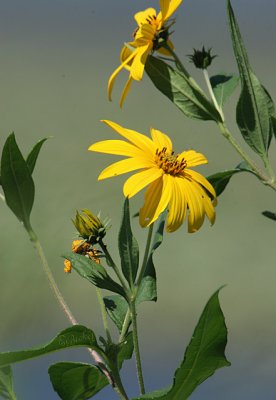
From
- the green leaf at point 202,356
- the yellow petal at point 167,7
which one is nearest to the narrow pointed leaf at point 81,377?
the green leaf at point 202,356

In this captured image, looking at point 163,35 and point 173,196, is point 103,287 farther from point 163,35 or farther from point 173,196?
point 163,35

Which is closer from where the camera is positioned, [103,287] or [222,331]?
[222,331]

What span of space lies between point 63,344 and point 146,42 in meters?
0.46

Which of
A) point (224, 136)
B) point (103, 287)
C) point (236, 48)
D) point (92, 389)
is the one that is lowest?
point (92, 389)

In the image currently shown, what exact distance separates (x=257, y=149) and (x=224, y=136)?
0.18 feet

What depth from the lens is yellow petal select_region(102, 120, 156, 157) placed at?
0.89 m

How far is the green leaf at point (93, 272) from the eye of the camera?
88 centimetres

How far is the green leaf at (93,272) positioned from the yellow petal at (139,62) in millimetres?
249

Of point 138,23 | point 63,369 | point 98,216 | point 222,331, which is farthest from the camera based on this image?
point 138,23

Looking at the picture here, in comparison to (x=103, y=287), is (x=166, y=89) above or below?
above

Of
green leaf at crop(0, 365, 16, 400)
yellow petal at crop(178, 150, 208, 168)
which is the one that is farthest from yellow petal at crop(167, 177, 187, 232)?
green leaf at crop(0, 365, 16, 400)

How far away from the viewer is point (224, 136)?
3.10 feet

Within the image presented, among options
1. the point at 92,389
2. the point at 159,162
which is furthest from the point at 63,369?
the point at 159,162

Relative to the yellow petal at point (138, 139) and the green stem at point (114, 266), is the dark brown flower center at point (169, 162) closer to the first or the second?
the yellow petal at point (138, 139)
